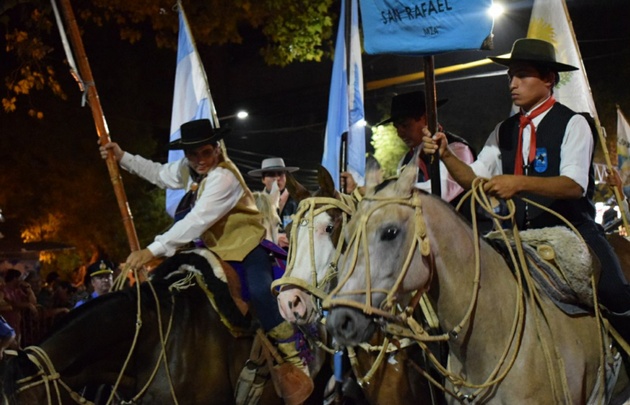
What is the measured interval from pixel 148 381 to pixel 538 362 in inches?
124

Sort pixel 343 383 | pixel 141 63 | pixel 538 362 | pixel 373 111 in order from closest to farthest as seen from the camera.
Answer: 1. pixel 538 362
2. pixel 343 383
3. pixel 141 63
4. pixel 373 111

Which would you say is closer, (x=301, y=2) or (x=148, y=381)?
(x=148, y=381)

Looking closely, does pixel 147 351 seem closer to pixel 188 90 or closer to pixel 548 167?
pixel 548 167

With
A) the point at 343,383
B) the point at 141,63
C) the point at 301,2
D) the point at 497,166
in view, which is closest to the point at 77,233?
the point at 141,63

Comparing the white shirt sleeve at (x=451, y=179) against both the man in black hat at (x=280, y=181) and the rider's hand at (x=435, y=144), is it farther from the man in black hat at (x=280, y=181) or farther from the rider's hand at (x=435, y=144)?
the man in black hat at (x=280, y=181)

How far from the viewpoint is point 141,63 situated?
91.3 ft

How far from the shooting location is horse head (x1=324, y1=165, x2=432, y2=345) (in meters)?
4.03

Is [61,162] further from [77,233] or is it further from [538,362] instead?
[538,362]

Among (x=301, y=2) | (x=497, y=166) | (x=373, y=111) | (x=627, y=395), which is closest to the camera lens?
(x=627, y=395)

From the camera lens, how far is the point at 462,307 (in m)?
4.42

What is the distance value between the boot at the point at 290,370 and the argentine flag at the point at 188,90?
419cm

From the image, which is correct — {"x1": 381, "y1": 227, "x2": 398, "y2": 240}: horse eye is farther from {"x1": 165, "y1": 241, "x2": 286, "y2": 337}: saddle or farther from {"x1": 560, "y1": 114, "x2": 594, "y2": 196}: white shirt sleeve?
{"x1": 165, "y1": 241, "x2": 286, "y2": 337}: saddle

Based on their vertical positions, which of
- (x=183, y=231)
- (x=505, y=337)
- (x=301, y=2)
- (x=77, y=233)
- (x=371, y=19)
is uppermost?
(x=301, y=2)

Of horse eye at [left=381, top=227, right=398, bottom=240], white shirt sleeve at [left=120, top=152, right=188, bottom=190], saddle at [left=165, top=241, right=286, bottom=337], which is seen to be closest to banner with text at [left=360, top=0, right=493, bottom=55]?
horse eye at [left=381, top=227, right=398, bottom=240]
